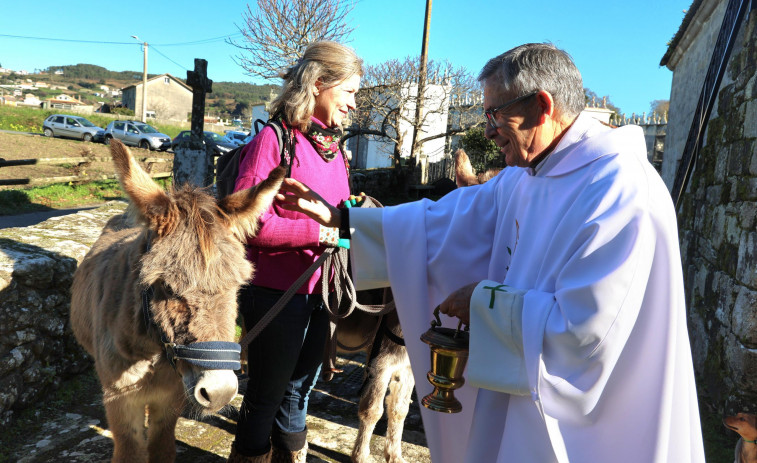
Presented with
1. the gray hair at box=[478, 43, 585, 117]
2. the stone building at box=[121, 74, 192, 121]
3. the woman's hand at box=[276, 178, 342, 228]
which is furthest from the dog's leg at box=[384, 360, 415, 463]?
the stone building at box=[121, 74, 192, 121]

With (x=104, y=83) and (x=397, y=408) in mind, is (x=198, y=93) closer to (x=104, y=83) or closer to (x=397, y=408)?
A: (x=397, y=408)

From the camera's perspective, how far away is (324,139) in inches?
102

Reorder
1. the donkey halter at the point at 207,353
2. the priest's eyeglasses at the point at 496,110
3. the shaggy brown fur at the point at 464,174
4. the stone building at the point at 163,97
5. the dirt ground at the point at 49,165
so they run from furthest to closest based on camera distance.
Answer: the stone building at the point at 163,97, the dirt ground at the point at 49,165, the shaggy brown fur at the point at 464,174, the donkey halter at the point at 207,353, the priest's eyeglasses at the point at 496,110

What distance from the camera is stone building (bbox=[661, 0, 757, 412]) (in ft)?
11.2

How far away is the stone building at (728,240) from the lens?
135 inches

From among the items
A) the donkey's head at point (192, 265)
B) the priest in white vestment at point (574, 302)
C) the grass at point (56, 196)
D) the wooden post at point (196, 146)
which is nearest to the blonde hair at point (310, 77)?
the donkey's head at point (192, 265)

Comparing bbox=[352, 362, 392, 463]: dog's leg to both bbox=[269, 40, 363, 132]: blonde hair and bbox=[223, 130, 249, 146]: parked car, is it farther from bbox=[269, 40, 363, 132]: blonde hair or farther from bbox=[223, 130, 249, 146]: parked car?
bbox=[223, 130, 249, 146]: parked car

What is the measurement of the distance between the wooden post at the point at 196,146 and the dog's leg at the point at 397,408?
531 cm

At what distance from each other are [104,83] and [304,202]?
173 m

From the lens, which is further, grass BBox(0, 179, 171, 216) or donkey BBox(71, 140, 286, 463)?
grass BBox(0, 179, 171, 216)

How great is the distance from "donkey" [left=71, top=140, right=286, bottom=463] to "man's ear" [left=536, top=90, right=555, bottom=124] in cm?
100

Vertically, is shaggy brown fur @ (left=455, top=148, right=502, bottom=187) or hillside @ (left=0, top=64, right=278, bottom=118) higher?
hillside @ (left=0, top=64, right=278, bottom=118)

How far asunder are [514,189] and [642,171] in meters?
0.55

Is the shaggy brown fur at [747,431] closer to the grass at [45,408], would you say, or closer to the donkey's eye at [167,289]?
the donkey's eye at [167,289]
